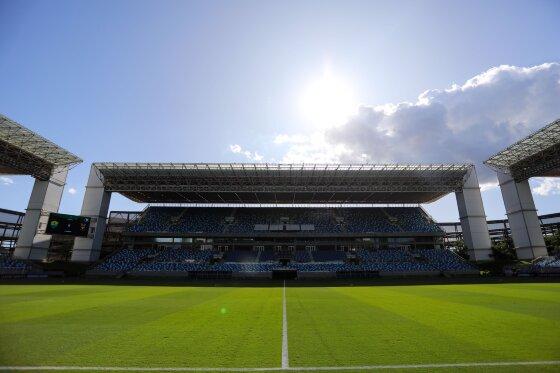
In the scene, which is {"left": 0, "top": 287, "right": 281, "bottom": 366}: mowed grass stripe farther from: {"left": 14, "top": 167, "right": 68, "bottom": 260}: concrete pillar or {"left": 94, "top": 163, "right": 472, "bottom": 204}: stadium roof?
{"left": 14, "top": 167, "right": 68, "bottom": 260}: concrete pillar

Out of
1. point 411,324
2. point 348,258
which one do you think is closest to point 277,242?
point 348,258

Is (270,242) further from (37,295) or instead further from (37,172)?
(37,172)

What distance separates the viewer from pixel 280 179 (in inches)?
1937

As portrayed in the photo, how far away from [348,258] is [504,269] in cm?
2291

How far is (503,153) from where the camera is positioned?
4316 cm

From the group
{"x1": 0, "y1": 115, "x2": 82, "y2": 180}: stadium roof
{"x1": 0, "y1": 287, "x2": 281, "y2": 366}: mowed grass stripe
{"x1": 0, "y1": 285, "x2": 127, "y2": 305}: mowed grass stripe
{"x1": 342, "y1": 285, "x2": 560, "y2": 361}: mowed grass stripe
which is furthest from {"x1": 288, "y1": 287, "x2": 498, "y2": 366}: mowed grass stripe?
{"x1": 0, "y1": 115, "x2": 82, "y2": 180}: stadium roof

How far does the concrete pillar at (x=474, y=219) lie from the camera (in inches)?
1801

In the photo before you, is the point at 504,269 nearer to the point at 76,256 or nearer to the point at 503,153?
the point at 503,153

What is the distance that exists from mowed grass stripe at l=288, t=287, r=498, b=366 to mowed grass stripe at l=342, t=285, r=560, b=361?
0.36 m

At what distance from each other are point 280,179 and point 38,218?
39707mm

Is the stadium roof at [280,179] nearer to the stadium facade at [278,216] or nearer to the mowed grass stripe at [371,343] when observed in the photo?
the stadium facade at [278,216]

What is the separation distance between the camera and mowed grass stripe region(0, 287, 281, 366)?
6.16 metres

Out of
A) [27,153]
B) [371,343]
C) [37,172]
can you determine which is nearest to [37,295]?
[371,343]

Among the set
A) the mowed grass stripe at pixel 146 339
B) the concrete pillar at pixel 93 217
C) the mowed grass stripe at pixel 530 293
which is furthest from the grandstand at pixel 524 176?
the concrete pillar at pixel 93 217
